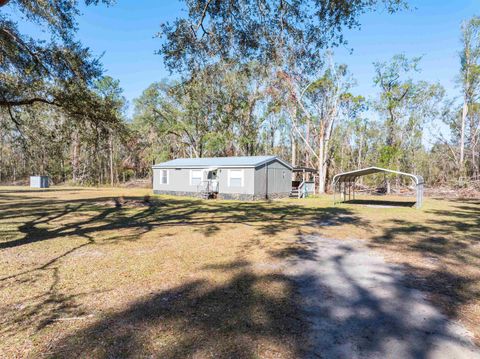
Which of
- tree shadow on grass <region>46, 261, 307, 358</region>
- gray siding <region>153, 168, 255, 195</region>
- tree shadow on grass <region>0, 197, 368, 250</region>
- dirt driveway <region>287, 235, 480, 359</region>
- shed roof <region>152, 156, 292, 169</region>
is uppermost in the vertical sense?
shed roof <region>152, 156, 292, 169</region>

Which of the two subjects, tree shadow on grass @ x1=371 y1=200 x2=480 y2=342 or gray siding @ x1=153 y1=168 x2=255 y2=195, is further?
gray siding @ x1=153 y1=168 x2=255 y2=195

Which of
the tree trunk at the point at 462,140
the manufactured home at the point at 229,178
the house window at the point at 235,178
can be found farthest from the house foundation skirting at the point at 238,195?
the tree trunk at the point at 462,140

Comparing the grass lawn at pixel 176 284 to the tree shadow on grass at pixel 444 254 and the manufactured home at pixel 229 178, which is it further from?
the manufactured home at pixel 229 178

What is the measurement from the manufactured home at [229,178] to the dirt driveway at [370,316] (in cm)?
1381

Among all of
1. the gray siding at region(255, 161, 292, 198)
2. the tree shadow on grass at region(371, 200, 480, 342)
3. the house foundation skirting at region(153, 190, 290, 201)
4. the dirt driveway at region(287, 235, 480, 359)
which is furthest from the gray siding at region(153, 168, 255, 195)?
the dirt driveway at region(287, 235, 480, 359)

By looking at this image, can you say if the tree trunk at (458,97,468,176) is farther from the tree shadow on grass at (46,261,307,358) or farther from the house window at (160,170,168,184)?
the tree shadow on grass at (46,261,307,358)

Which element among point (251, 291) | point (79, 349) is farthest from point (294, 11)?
point (79, 349)

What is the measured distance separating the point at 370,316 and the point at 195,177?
63.0 feet

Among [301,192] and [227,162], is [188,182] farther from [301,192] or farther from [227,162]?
[301,192]

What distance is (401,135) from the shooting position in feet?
105

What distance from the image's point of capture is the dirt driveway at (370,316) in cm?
286

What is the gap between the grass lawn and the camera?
2.97m

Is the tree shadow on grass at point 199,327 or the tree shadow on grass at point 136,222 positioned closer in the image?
the tree shadow on grass at point 199,327

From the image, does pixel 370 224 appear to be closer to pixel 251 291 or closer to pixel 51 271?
pixel 251 291
